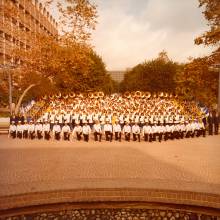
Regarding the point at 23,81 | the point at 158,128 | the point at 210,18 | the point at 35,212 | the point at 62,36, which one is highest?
the point at 210,18

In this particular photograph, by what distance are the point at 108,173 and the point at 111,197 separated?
294cm

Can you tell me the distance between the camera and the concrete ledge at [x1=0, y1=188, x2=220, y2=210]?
8.93 metres

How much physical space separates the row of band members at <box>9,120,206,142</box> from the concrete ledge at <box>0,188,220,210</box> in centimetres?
1091

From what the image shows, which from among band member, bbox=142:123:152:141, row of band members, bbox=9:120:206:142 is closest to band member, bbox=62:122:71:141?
row of band members, bbox=9:120:206:142

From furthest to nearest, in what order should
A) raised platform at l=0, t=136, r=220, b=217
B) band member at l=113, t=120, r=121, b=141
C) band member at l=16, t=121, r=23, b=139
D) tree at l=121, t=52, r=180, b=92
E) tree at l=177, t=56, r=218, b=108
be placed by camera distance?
tree at l=121, t=52, r=180, b=92
tree at l=177, t=56, r=218, b=108
band member at l=16, t=121, r=23, b=139
band member at l=113, t=120, r=121, b=141
raised platform at l=0, t=136, r=220, b=217

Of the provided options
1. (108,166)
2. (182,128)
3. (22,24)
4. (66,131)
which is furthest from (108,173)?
(22,24)

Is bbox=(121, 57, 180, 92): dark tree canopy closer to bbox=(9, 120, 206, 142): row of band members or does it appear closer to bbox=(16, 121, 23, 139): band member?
bbox=(9, 120, 206, 142): row of band members

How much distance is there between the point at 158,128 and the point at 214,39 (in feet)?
37.3

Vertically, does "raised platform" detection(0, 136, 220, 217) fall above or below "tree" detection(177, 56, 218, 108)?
below

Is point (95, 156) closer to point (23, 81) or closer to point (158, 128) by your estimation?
point (158, 128)

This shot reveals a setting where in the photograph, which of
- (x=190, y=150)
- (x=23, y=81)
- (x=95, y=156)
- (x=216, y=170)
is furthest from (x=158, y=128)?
(x=23, y=81)

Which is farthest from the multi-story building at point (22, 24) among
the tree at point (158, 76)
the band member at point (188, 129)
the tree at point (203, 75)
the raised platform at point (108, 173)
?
the tree at point (158, 76)

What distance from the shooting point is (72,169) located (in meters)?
13.0

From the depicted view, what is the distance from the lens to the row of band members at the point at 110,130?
20.7 m
